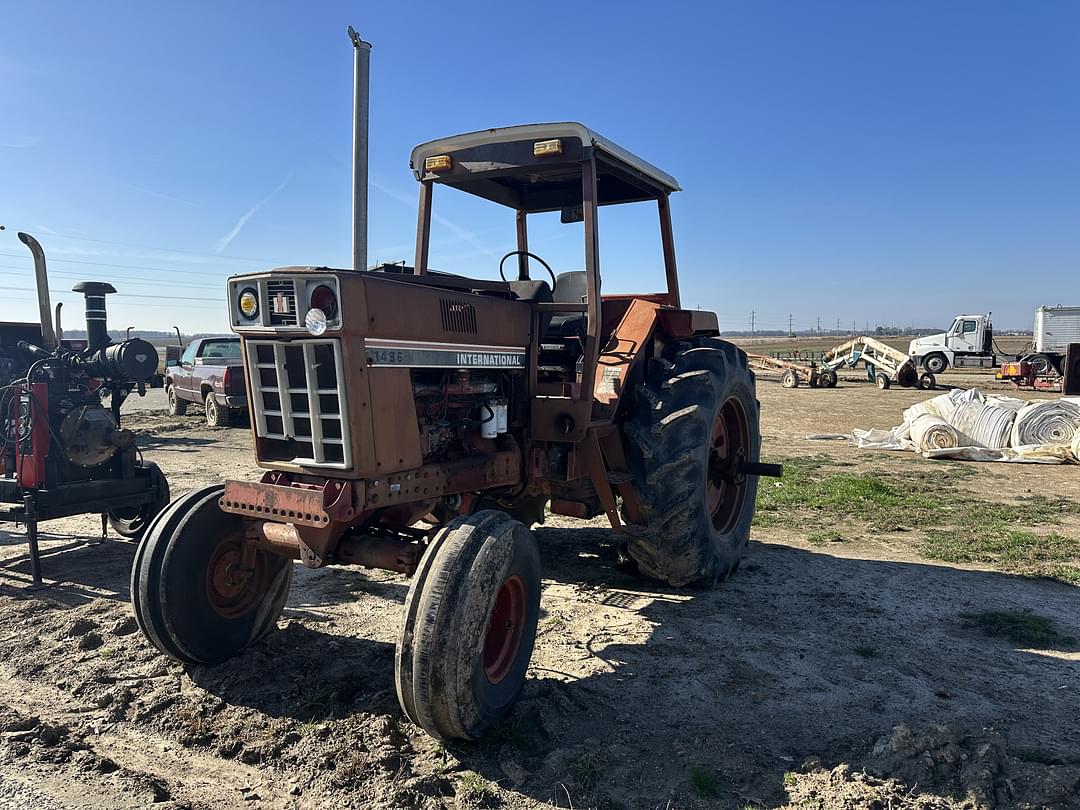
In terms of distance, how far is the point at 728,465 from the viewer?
5.89 m

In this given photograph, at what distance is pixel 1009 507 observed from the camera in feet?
26.0

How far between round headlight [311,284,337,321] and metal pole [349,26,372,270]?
627 cm

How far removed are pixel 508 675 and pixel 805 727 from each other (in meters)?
1.35

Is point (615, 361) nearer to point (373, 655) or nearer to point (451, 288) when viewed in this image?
point (451, 288)

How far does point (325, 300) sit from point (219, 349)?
14033 millimetres

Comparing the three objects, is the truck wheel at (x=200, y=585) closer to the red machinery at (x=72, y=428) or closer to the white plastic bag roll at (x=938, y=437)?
the red machinery at (x=72, y=428)

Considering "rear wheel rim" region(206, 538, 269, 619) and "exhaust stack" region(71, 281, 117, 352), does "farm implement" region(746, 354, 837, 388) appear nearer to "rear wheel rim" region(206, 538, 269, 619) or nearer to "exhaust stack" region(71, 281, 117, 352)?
"exhaust stack" region(71, 281, 117, 352)

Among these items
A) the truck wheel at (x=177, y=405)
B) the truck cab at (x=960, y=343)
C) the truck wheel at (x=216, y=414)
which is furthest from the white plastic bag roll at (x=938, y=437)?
the truck cab at (x=960, y=343)

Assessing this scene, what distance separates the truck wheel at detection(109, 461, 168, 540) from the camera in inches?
255

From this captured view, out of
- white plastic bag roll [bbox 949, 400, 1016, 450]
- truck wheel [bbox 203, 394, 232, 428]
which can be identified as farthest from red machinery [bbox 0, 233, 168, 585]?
white plastic bag roll [bbox 949, 400, 1016, 450]

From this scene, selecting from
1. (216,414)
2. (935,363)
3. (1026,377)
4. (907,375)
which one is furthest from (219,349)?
(935,363)

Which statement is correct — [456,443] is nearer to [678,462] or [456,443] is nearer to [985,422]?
[678,462]

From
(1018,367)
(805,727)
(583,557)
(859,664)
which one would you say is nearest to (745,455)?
(583,557)

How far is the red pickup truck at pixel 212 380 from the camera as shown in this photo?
48.0ft
